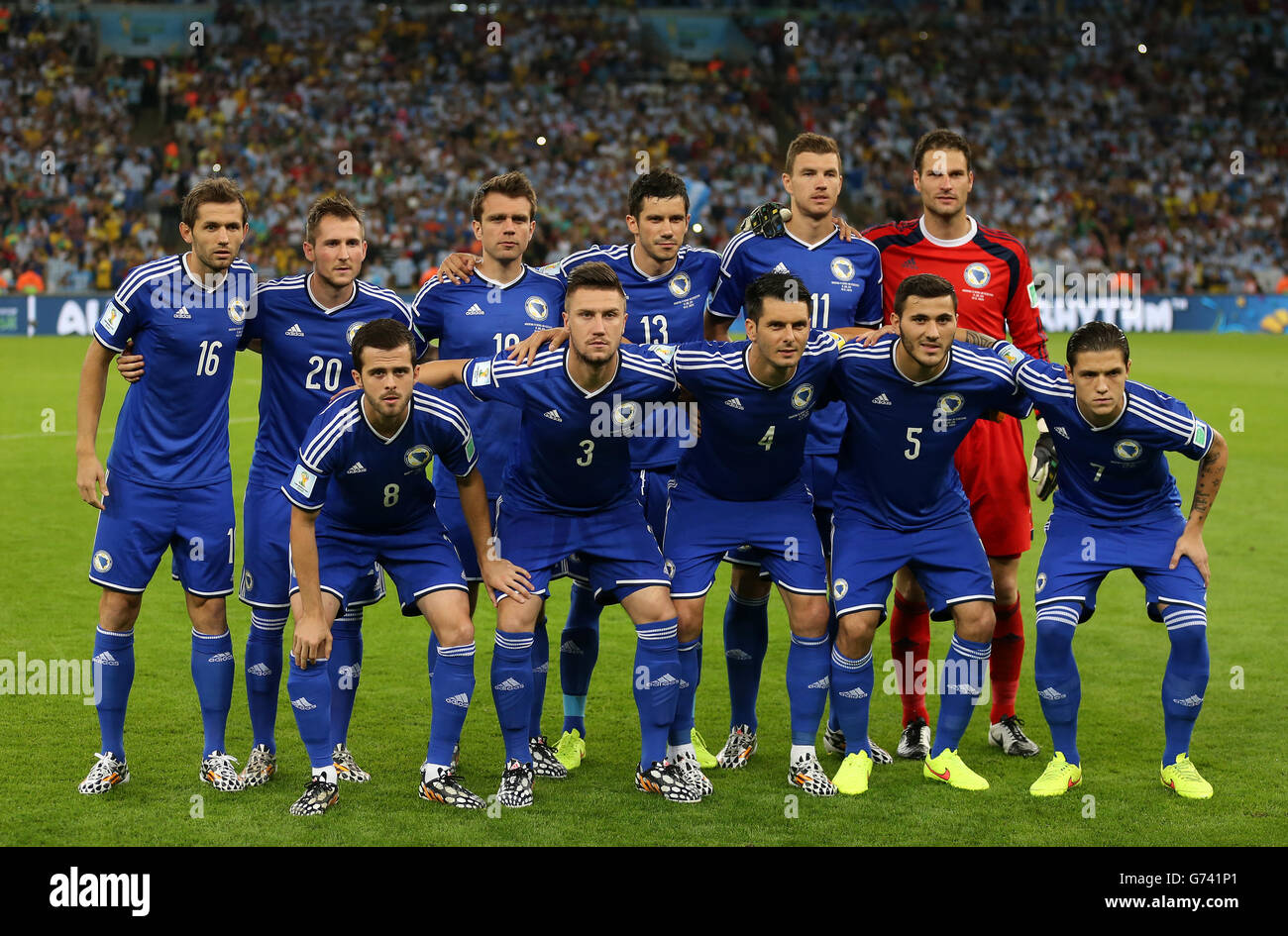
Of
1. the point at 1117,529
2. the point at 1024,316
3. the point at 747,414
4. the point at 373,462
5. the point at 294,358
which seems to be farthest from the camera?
the point at 1024,316

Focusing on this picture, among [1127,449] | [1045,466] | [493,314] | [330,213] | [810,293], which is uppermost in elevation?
[330,213]

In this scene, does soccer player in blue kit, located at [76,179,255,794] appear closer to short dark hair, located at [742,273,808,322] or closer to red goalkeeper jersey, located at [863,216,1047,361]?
short dark hair, located at [742,273,808,322]

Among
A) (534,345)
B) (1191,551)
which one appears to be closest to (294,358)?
(534,345)

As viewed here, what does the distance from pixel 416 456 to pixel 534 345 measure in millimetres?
655

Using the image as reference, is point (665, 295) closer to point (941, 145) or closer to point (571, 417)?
point (571, 417)

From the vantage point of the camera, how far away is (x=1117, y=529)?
18.5 feet

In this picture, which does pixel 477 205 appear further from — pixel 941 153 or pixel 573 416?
pixel 941 153

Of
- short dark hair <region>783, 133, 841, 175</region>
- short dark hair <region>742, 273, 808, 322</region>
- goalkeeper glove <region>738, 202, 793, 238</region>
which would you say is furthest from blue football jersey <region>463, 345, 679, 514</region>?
short dark hair <region>783, 133, 841, 175</region>

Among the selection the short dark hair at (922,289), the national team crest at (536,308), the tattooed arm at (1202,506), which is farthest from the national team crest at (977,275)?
the national team crest at (536,308)

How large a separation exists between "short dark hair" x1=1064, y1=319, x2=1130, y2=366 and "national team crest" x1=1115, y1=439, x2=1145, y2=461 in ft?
1.05

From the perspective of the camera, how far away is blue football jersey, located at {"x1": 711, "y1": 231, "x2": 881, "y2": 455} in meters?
6.16

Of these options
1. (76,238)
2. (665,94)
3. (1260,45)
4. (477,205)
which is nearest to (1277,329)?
(1260,45)

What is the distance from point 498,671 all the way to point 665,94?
29.6m

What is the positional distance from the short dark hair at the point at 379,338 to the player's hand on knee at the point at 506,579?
36.5 inches
